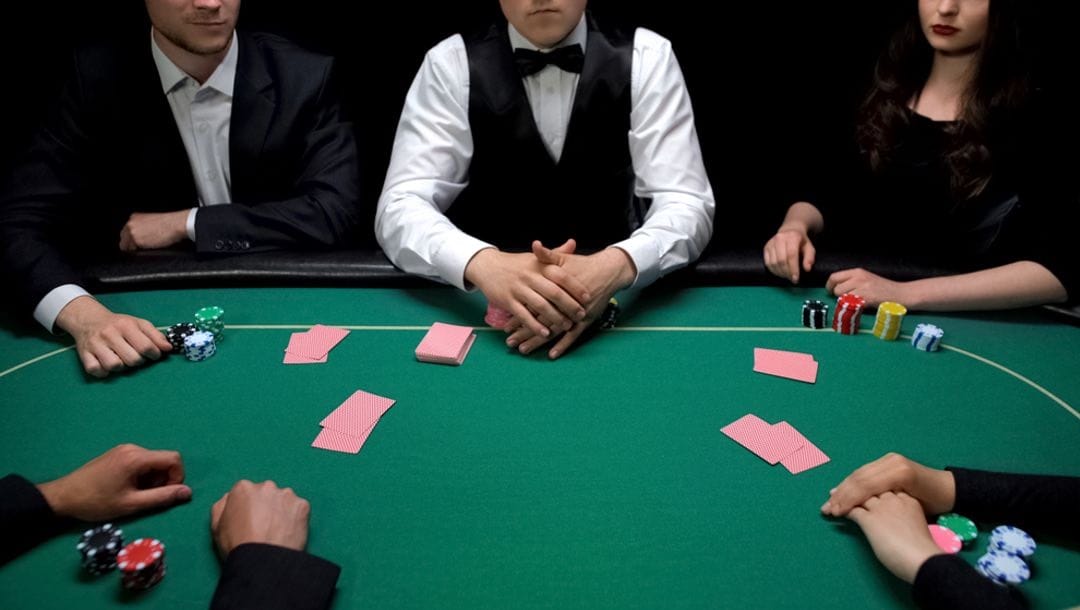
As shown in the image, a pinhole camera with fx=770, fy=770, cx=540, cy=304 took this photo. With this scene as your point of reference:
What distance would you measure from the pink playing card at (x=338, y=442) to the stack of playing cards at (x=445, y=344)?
9.5 inches

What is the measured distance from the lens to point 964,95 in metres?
1.85

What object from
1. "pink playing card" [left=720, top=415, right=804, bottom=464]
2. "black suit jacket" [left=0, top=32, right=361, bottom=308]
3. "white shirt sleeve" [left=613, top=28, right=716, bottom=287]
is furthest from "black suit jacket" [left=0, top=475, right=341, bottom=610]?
"white shirt sleeve" [left=613, top=28, right=716, bottom=287]

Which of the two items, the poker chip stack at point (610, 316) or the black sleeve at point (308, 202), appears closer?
the poker chip stack at point (610, 316)

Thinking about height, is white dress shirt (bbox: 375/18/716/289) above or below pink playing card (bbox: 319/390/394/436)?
above

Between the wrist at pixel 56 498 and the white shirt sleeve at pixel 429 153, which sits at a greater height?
the white shirt sleeve at pixel 429 153

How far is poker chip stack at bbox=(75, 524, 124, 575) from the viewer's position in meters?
1.01

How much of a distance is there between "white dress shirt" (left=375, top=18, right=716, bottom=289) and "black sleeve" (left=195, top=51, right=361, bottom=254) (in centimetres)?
20

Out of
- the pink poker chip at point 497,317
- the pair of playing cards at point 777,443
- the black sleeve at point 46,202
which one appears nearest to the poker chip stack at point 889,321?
the pair of playing cards at point 777,443

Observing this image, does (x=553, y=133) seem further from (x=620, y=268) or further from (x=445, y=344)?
(x=445, y=344)

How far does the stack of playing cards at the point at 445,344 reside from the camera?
1469 mm

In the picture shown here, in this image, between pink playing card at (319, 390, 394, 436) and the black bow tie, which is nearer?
pink playing card at (319, 390, 394, 436)

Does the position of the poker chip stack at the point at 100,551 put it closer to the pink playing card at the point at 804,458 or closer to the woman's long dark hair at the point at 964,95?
the pink playing card at the point at 804,458

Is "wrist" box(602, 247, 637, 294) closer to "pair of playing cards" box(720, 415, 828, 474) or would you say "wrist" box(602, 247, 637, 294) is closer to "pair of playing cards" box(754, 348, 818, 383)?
"pair of playing cards" box(754, 348, 818, 383)

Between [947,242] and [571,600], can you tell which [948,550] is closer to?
[571,600]
